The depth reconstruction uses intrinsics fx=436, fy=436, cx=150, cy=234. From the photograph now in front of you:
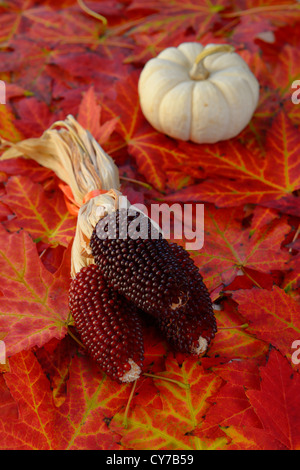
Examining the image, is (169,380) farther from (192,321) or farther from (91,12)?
(91,12)

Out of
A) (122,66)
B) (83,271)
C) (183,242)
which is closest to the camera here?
(83,271)

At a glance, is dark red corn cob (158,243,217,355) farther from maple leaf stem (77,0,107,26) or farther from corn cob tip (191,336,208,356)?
maple leaf stem (77,0,107,26)

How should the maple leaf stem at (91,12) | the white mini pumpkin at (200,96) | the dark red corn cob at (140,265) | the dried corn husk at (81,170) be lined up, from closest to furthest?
1. the dark red corn cob at (140,265)
2. the dried corn husk at (81,170)
3. the white mini pumpkin at (200,96)
4. the maple leaf stem at (91,12)

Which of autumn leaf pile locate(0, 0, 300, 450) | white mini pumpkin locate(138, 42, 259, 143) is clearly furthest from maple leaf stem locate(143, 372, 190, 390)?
white mini pumpkin locate(138, 42, 259, 143)

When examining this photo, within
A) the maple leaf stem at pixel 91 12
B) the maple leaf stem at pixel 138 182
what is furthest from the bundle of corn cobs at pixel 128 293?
the maple leaf stem at pixel 91 12

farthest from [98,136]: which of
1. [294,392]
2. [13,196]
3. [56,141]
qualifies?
[294,392]

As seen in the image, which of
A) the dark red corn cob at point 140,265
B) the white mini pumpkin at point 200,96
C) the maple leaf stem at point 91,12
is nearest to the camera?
the dark red corn cob at point 140,265

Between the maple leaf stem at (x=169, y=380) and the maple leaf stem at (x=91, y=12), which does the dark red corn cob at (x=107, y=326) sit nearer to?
the maple leaf stem at (x=169, y=380)
